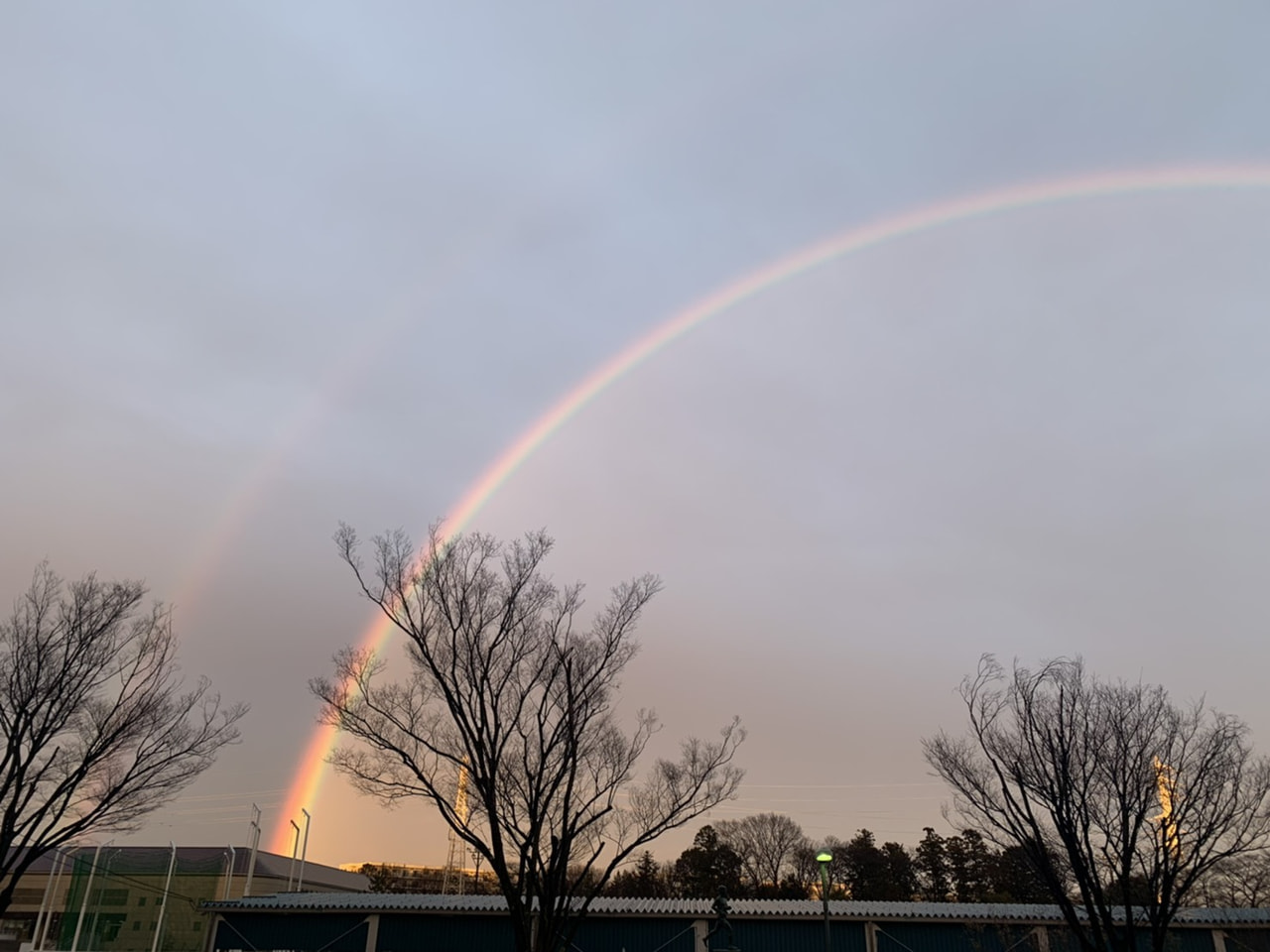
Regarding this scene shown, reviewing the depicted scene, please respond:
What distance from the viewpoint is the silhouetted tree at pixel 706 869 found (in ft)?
199

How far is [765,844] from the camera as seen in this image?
72375 mm

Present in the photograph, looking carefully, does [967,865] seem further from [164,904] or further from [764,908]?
[164,904]

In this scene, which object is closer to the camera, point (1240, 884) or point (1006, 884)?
point (1240, 884)

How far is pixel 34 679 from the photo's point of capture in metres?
17.8

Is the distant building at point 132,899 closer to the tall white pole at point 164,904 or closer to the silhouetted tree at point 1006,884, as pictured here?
the tall white pole at point 164,904

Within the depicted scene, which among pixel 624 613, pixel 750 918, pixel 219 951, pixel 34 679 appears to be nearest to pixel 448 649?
pixel 624 613

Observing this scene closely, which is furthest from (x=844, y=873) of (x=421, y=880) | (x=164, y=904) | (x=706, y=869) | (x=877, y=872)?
(x=164, y=904)

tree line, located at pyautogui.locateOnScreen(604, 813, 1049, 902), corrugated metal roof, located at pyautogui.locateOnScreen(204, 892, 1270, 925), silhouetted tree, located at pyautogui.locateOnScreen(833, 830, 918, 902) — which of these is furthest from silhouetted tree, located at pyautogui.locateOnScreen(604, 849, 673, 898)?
corrugated metal roof, located at pyautogui.locateOnScreen(204, 892, 1270, 925)

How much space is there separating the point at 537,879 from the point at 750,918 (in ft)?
30.9

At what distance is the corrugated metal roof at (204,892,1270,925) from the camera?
93.6 ft

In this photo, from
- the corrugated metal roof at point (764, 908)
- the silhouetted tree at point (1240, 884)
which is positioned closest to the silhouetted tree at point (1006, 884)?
the silhouetted tree at point (1240, 884)

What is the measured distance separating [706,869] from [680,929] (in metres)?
36.7

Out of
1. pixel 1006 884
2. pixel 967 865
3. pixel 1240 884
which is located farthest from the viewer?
pixel 967 865

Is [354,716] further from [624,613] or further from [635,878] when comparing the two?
[635,878]
